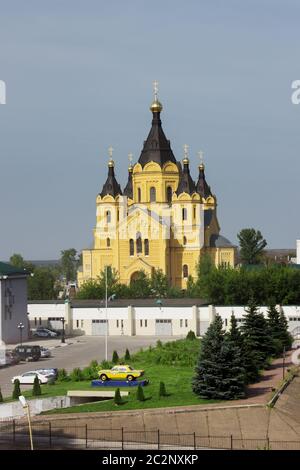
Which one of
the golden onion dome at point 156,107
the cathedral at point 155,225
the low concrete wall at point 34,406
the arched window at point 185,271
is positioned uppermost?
the golden onion dome at point 156,107

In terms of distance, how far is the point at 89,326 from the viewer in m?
78.1

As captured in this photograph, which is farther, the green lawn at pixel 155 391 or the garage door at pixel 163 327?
the garage door at pixel 163 327

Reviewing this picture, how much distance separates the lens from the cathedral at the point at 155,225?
109312mm

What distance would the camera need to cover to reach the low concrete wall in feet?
135

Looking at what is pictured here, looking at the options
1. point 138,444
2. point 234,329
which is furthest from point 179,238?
point 138,444

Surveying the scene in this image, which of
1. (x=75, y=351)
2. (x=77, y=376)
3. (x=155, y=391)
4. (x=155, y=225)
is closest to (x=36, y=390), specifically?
(x=155, y=391)

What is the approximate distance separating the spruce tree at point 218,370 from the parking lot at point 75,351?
8254mm

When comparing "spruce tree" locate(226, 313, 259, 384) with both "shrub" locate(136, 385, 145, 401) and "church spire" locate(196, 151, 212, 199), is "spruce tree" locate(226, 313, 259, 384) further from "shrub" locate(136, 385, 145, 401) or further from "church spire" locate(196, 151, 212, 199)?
"church spire" locate(196, 151, 212, 199)

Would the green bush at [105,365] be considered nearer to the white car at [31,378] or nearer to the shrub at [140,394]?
the white car at [31,378]

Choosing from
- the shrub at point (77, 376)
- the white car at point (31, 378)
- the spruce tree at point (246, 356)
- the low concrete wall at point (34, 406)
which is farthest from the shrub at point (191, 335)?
the low concrete wall at point (34, 406)

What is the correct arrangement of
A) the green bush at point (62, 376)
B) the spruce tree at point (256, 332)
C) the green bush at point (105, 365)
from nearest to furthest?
the green bush at point (62, 376) < the green bush at point (105, 365) < the spruce tree at point (256, 332)

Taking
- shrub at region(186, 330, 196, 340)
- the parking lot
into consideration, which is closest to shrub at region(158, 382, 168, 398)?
the parking lot
